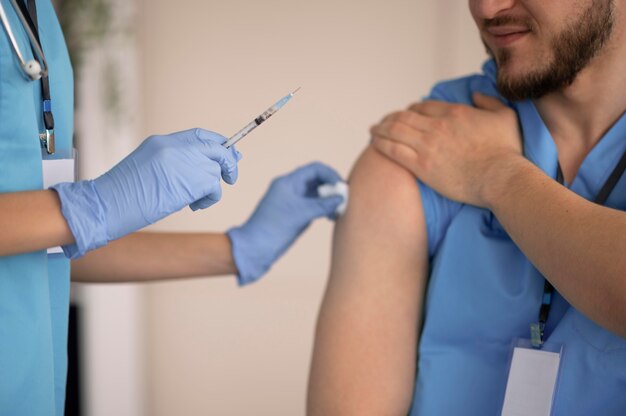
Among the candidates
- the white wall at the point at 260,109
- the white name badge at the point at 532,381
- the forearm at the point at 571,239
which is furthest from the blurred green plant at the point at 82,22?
the white name badge at the point at 532,381

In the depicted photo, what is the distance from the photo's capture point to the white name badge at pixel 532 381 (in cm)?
119

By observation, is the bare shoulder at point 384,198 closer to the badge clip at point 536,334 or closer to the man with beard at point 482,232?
the man with beard at point 482,232

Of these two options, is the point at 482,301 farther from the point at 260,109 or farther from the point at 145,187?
the point at 260,109

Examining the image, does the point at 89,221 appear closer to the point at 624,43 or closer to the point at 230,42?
the point at 624,43

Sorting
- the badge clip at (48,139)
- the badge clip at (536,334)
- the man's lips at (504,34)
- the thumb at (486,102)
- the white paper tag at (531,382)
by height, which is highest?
the man's lips at (504,34)

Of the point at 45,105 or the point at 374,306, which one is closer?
the point at 45,105

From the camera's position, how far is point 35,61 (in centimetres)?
113

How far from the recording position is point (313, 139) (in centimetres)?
335

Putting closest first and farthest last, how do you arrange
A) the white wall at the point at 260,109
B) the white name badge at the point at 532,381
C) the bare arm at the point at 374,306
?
the white name badge at the point at 532,381, the bare arm at the point at 374,306, the white wall at the point at 260,109

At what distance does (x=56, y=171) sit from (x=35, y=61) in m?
0.21

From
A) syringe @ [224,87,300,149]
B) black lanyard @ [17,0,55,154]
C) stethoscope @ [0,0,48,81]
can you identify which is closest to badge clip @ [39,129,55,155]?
black lanyard @ [17,0,55,154]

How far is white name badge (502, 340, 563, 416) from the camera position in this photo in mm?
1194

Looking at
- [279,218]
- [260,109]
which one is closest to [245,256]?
[279,218]

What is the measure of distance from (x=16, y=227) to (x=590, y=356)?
2.87 feet
